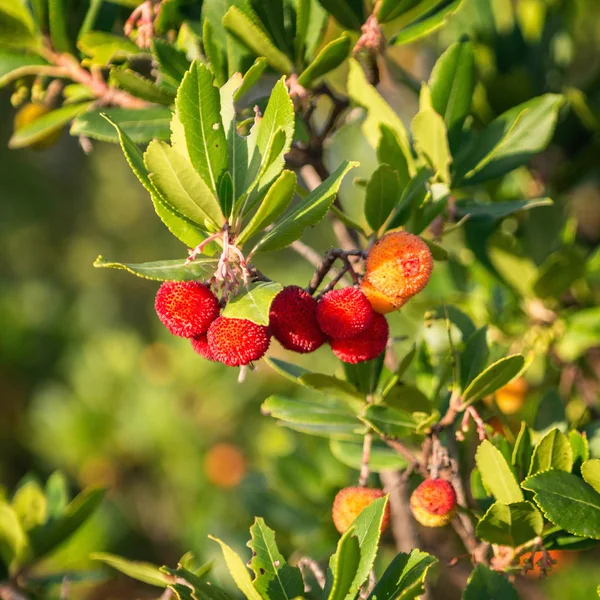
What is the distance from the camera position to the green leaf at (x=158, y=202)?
69 cm

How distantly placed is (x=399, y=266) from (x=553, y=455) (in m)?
Result: 0.27

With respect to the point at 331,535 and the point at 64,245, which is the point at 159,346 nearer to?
the point at 331,535

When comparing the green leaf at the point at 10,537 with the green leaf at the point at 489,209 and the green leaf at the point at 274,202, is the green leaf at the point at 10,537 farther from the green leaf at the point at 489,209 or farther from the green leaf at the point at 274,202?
the green leaf at the point at 489,209

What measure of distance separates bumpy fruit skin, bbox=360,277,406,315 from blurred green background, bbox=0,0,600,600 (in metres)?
0.43

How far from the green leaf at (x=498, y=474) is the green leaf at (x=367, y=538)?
132 mm

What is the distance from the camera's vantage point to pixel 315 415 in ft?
2.98

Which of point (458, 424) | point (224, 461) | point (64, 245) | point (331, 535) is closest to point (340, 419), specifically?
point (458, 424)

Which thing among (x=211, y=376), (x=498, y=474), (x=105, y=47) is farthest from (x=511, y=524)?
(x=211, y=376)

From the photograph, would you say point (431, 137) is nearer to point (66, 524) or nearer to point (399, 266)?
point (399, 266)

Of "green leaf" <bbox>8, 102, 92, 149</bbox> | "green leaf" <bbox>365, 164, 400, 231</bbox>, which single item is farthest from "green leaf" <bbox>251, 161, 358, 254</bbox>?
"green leaf" <bbox>8, 102, 92, 149</bbox>

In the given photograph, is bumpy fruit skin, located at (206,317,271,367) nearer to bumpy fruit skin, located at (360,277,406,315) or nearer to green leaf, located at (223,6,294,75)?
bumpy fruit skin, located at (360,277,406,315)

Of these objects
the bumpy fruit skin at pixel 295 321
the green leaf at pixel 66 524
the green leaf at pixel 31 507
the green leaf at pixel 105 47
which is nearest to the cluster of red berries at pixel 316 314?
the bumpy fruit skin at pixel 295 321

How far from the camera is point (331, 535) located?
127cm

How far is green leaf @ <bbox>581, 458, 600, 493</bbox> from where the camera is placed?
0.74 m
